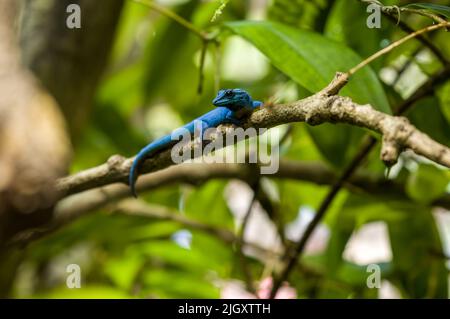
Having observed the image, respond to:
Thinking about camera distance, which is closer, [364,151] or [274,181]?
[364,151]

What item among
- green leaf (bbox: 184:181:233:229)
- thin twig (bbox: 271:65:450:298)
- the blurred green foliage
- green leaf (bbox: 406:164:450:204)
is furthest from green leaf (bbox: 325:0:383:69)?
green leaf (bbox: 184:181:233:229)

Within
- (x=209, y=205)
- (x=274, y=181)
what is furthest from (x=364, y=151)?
(x=209, y=205)

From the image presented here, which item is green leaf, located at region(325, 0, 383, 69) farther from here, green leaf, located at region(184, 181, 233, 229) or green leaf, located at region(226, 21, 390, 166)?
green leaf, located at region(184, 181, 233, 229)

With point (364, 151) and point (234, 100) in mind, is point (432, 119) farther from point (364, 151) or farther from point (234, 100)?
point (234, 100)

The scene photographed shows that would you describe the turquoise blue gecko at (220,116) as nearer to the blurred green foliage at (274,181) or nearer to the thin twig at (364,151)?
the blurred green foliage at (274,181)

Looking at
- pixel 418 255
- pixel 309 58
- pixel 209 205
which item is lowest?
pixel 418 255

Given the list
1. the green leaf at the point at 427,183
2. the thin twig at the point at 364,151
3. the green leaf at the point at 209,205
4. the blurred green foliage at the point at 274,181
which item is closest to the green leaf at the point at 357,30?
the blurred green foliage at the point at 274,181
